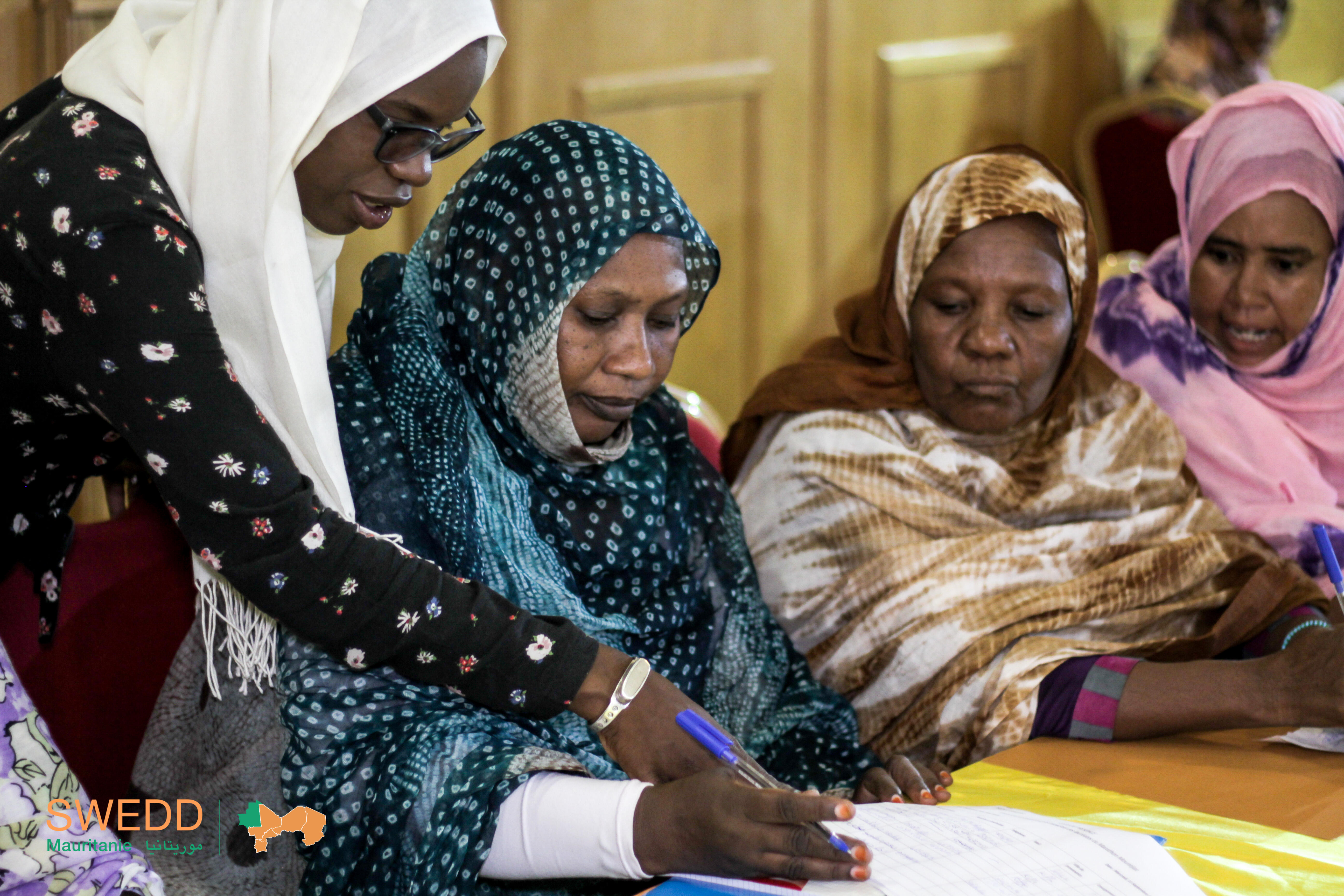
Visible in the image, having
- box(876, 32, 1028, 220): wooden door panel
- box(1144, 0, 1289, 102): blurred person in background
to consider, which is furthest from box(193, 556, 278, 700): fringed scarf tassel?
box(1144, 0, 1289, 102): blurred person in background

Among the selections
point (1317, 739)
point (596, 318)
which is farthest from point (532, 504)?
point (1317, 739)

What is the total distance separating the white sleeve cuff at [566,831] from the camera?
3.58 ft

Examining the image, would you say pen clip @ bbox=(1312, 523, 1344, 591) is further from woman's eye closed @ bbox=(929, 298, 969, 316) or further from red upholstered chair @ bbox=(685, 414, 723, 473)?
red upholstered chair @ bbox=(685, 414, 723, 473)

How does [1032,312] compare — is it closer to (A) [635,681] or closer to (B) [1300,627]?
(B) [1300,627]

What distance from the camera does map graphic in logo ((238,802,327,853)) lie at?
4.01 feet

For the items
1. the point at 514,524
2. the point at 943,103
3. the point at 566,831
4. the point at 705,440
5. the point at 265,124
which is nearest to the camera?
the point at 566,831

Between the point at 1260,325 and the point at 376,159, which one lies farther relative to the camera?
the point at 1260,325

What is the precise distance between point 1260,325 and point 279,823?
5.57 feet

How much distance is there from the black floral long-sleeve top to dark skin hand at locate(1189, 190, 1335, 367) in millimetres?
1389

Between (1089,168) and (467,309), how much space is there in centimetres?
328

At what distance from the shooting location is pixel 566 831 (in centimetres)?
112

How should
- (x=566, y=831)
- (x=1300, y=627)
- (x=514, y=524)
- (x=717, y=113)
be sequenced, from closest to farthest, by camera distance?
1. (x=566, y=831)
2. (x=514, y=524)
3. (x=1300, y=627)
4. (x=717, y=113)

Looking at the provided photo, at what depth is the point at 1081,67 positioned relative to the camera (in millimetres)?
4715

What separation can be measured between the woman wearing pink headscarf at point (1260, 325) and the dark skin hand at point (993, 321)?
371mm
